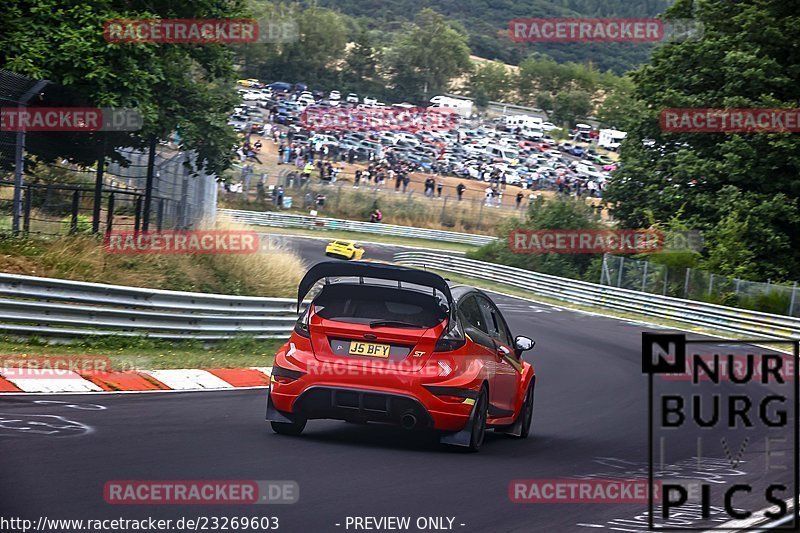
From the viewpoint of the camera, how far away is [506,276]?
45781mm

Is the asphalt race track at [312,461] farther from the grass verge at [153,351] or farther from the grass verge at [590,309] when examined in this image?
the grass verge at [590,309]

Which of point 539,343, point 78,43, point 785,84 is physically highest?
point 785,84

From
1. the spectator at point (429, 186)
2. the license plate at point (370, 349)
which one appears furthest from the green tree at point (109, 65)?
the spectator at point (429, 186)

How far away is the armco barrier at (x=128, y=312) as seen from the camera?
47.1 feet

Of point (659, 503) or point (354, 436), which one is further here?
point (354, 436)

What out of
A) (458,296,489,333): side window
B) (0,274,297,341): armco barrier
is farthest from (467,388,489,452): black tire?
(0,274,297,341): armco barrier

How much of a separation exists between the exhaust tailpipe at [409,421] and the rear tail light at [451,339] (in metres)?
0.60

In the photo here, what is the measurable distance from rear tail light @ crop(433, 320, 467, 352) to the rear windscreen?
0.14 metres

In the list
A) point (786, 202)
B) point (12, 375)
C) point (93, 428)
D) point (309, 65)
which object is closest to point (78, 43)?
point (12, 375)

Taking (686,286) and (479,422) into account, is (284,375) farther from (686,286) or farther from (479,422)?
(686,286)

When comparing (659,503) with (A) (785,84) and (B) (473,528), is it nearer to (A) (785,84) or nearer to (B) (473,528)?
(B) (473,528)

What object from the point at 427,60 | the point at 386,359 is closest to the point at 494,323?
the point at 386,359

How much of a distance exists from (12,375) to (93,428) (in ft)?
10.9

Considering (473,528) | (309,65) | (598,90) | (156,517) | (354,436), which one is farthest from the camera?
(598,90)
